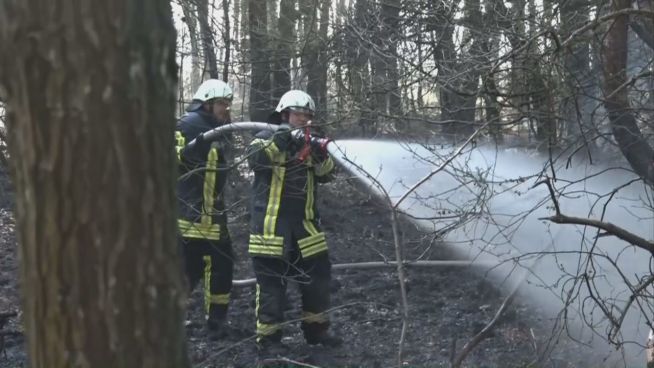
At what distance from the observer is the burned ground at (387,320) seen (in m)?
5.74

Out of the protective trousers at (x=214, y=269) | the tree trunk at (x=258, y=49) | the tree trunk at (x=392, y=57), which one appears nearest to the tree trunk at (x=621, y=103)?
the tree trunk at (x=392, y=57)

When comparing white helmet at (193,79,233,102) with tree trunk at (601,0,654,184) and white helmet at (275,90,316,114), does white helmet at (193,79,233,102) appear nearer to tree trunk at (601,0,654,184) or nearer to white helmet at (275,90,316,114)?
white helmet at (275,90,316,114)

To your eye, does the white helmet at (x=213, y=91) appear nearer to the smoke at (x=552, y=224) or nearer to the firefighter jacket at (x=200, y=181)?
the firefighter jacket at (x=200, y=181)

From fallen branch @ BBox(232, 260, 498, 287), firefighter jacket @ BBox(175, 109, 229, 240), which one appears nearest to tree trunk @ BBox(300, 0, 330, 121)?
fallen branch @ BBox(232, 260, 498, 287)

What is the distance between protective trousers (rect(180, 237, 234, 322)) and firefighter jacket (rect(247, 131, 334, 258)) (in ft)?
1.91

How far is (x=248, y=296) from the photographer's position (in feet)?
24.6

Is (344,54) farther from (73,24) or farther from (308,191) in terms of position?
(73,24)

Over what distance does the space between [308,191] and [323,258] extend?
454mm

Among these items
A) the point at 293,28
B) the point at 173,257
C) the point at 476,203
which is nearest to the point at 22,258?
the point at 173,257

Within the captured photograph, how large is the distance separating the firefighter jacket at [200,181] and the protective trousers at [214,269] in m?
0.12

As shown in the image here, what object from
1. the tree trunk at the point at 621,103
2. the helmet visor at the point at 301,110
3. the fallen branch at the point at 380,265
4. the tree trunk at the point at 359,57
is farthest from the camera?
the fallen branch at the point at 380,265

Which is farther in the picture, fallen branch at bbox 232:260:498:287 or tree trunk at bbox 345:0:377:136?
fallen branch at bbox 232:260:498:287

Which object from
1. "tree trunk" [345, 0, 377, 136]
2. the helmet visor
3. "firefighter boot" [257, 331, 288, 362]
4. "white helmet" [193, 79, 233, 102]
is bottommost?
"firefighter boot" [257, 331, 288, 362]

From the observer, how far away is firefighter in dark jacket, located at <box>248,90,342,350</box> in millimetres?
5844
